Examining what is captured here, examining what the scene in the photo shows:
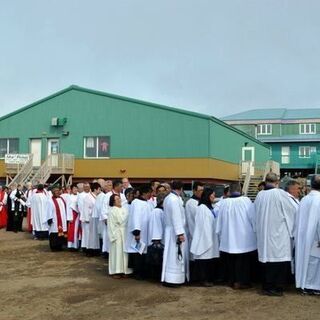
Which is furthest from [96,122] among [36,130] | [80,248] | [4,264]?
[4,264]

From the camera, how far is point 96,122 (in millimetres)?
36156

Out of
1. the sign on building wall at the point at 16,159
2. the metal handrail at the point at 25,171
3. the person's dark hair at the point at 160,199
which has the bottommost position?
the person's dark hair at the point at 160,199

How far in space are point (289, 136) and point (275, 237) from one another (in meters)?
50.7

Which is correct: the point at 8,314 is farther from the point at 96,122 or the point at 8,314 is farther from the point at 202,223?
the point at 96,122

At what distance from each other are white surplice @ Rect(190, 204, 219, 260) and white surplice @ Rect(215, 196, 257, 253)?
0.51 ft

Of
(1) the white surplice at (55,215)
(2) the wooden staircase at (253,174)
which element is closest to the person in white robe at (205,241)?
(1) the white surplice at (55,215)

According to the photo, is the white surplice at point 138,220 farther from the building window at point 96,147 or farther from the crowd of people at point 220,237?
the building window at point 96,147

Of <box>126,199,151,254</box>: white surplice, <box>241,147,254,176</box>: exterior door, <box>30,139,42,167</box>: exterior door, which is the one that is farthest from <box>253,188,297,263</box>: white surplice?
<box>30,139,42,167</box>: exterior door

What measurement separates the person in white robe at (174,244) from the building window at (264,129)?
5045 cm

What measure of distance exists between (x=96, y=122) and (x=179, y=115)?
234 inches

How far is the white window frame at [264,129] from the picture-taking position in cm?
5816

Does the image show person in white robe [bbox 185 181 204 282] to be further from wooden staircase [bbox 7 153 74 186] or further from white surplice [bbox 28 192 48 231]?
wooden staircase [bbox 7 153 74 186]

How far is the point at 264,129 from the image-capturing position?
191 feet

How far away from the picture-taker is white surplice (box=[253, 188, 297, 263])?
27.2 feet
